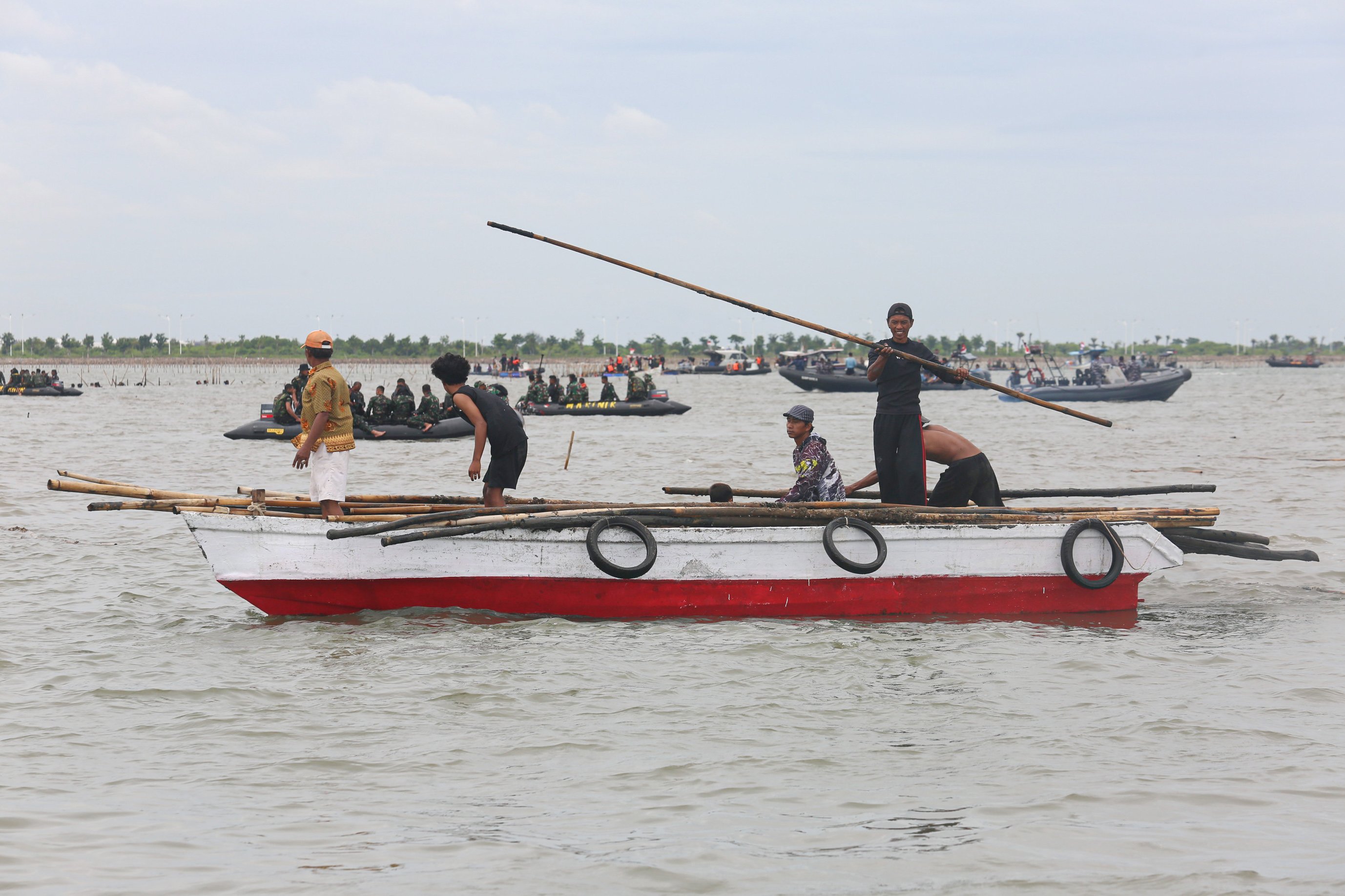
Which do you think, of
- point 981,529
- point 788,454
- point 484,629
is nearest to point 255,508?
point 484,629

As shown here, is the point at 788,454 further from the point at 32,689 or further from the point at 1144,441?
the point at 32,689

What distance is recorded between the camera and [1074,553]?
30.5 feet

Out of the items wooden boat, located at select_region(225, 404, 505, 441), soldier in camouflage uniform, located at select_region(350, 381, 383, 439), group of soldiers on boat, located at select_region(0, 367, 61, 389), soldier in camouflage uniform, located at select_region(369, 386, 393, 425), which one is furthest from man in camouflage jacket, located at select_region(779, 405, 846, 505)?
group of soldiers on boat, located at select_region(0, 367, 61, 389)

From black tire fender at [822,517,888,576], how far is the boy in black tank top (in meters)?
2.41

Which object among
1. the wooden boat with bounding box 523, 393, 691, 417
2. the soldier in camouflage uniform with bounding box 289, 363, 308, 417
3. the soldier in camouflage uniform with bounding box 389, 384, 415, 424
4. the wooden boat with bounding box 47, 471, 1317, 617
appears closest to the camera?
the wooden boat with bounding box 47, 471, 1317, 617

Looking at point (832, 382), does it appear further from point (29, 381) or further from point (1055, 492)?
point (1055, 492)

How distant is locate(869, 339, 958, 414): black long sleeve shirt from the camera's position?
9.40 metres

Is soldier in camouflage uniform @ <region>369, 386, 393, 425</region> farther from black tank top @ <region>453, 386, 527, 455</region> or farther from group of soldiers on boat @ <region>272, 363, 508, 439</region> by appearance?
black tank top @ <region>453, 386, 527, 455</region>

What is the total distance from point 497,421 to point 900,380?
3.19 m

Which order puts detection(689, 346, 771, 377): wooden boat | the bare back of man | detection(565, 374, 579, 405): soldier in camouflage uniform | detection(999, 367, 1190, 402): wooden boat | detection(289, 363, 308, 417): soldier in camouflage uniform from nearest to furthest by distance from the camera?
the bare back of man → detection(289, 363, 308, 417): soldier in camouflage uniform → detection(565, 374, 579, 405): soldier in camouflage uniform → detection(999, 367, 1190, 402): wooden boat → detection(689, 346, 771, 377): wooden boat

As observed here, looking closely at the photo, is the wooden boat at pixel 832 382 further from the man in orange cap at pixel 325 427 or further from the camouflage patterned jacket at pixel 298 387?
the man in orange cap at pixel 325 427

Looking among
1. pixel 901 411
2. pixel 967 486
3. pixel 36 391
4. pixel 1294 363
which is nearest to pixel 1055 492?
pixel 967 486

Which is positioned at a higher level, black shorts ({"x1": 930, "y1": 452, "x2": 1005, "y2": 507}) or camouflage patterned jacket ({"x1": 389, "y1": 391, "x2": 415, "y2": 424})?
camouflage patterned jacket ({"x1": 389, "y1": 391, "x2": 415, "y2": 424})

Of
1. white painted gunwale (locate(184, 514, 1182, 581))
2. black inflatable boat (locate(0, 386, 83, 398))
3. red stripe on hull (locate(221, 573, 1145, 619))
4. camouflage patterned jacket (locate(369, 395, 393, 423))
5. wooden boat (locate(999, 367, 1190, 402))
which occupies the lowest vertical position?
red stripe on hull (locate(221, 573, 1145, 619))
